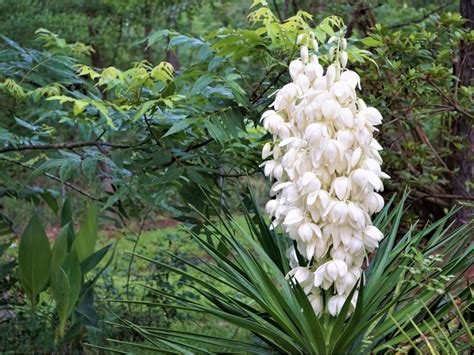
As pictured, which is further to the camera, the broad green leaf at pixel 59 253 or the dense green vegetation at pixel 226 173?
the broad green leaf at pixel 59 253

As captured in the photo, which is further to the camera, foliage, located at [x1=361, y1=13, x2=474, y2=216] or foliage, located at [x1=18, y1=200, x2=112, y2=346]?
foliage, located at [x1=18, y1=200, x2=112, y2=346]

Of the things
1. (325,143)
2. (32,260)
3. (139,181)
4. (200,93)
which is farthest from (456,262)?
(32,260)

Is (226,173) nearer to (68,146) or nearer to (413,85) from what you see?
(68,146)

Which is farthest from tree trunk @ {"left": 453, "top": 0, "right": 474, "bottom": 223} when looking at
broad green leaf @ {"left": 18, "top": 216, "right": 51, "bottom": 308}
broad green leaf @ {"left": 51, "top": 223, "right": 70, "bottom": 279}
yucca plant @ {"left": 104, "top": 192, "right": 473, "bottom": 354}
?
broad green leaf @ {"left": 18, "top": 216, "right": 51, "bottom": 308}

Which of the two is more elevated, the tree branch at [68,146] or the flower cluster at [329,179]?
the flower cluster at [329,179]

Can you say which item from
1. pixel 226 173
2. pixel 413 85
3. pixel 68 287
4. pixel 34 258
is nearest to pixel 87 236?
pixel 34 258

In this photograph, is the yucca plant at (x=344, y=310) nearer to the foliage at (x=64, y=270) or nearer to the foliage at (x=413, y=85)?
the foliage at (x=413, y=85)

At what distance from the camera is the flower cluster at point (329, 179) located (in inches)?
103

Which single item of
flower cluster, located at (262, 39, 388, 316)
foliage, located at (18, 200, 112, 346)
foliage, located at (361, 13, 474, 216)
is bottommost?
foliage, located at (18, 200, 112, 346)

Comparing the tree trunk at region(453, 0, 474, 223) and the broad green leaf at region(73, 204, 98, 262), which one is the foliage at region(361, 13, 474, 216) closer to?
the tree trunk at region(453, 0, 474, 223)

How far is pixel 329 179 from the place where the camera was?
8.78ft

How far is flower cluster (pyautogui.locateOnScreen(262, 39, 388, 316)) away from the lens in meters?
2.61

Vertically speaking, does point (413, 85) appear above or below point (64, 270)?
above

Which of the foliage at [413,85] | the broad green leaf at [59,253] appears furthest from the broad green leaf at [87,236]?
the foliage at [413,85]
